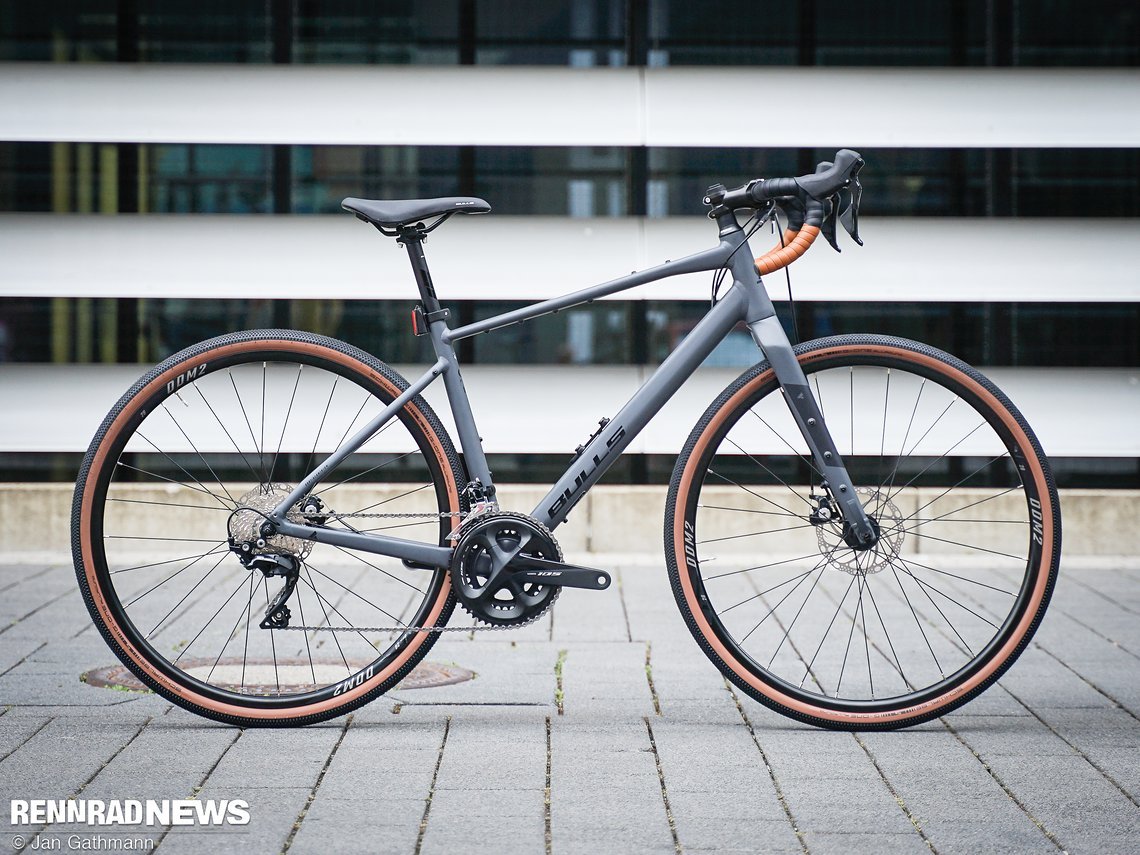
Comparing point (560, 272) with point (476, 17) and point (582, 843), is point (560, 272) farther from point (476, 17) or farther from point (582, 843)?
point (582, 843)

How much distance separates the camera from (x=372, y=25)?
653cm

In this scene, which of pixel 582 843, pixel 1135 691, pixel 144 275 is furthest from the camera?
pixel 144 275

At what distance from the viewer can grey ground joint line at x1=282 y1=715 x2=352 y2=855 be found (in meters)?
2.72

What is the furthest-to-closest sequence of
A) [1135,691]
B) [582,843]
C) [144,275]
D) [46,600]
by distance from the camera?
[144,275]
[46,600]
[1135,691]
[582,843]

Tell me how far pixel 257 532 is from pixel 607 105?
3664mm

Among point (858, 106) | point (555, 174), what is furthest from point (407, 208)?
point (858, 106)

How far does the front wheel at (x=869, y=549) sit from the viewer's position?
3506 millimetres

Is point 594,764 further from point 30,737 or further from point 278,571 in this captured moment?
point 30,737

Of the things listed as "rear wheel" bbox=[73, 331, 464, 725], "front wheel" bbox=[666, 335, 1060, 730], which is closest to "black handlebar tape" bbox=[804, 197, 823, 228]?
"front wheel" bbox=[666, 335, 1060, 730]

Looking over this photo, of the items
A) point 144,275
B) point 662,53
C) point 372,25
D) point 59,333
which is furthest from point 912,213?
point 59,333

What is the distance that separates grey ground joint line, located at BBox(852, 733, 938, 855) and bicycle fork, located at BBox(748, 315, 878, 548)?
53cm

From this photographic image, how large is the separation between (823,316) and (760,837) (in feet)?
13.7

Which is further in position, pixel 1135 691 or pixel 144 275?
pixel 144 275

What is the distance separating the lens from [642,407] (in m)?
3.58
